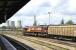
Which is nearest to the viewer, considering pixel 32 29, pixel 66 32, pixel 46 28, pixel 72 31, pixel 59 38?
pixel 72 31

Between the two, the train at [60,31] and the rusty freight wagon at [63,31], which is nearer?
the rusty freight wagon at [63,31]

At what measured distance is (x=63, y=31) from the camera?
50.5m

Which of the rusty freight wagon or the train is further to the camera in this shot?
the train

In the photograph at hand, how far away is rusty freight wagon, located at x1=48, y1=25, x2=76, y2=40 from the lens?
150ft

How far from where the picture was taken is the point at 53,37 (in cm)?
5909

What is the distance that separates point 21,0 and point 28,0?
73 cm

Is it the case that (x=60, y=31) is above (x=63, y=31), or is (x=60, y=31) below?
below

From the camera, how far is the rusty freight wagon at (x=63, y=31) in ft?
150

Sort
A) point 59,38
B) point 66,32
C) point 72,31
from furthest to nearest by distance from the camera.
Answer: point 59,38 → point 66,32 → point 72,31

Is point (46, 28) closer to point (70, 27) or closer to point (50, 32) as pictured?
point (50, 32)

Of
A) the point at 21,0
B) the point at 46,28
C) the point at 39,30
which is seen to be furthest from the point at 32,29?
the point at 21,0

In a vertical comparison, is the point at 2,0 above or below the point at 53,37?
above

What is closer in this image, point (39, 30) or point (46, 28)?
point (46, 28)

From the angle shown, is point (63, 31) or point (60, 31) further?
point (60, 31)
